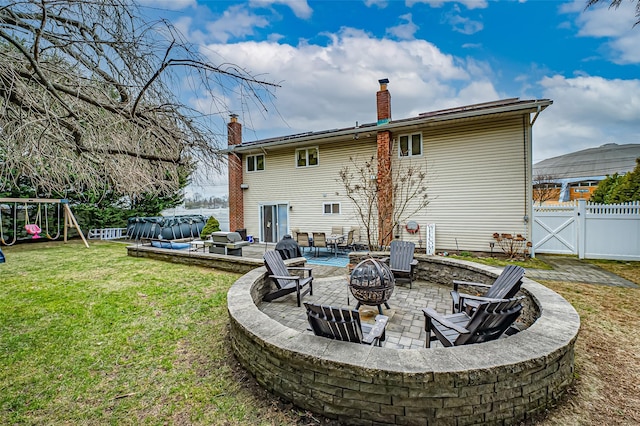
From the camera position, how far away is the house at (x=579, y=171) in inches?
907

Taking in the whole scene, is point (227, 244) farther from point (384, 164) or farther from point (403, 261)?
point (384, 164)

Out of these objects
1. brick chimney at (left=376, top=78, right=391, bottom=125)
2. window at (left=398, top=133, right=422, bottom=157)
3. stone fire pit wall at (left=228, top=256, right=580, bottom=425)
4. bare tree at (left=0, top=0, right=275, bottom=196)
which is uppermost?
brick chimney at (left=376, top=78, right=391, bottom=125)

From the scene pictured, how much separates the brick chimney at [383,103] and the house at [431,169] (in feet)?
0.14

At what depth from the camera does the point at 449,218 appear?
11047 mm

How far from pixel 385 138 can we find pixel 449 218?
4.15 meters

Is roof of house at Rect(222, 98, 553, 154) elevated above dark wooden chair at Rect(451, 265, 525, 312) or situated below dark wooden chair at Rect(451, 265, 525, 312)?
above

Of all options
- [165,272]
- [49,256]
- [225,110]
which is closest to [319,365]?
[225,110]

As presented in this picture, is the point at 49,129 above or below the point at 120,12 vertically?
below

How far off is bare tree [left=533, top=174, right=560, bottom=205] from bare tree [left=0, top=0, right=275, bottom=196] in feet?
88.9

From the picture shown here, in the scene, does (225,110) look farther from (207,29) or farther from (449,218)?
(449,218)

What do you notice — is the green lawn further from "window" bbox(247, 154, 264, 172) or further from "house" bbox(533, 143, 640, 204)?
"house" bbox(533, 143, 640, 204)

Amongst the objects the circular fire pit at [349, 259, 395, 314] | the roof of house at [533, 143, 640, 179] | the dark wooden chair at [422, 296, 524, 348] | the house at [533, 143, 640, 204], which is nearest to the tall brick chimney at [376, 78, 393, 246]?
the circular fire pit at [349, 259, 395, 314]

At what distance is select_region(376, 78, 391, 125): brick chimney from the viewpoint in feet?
38.8

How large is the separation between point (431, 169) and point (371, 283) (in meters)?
8.54
